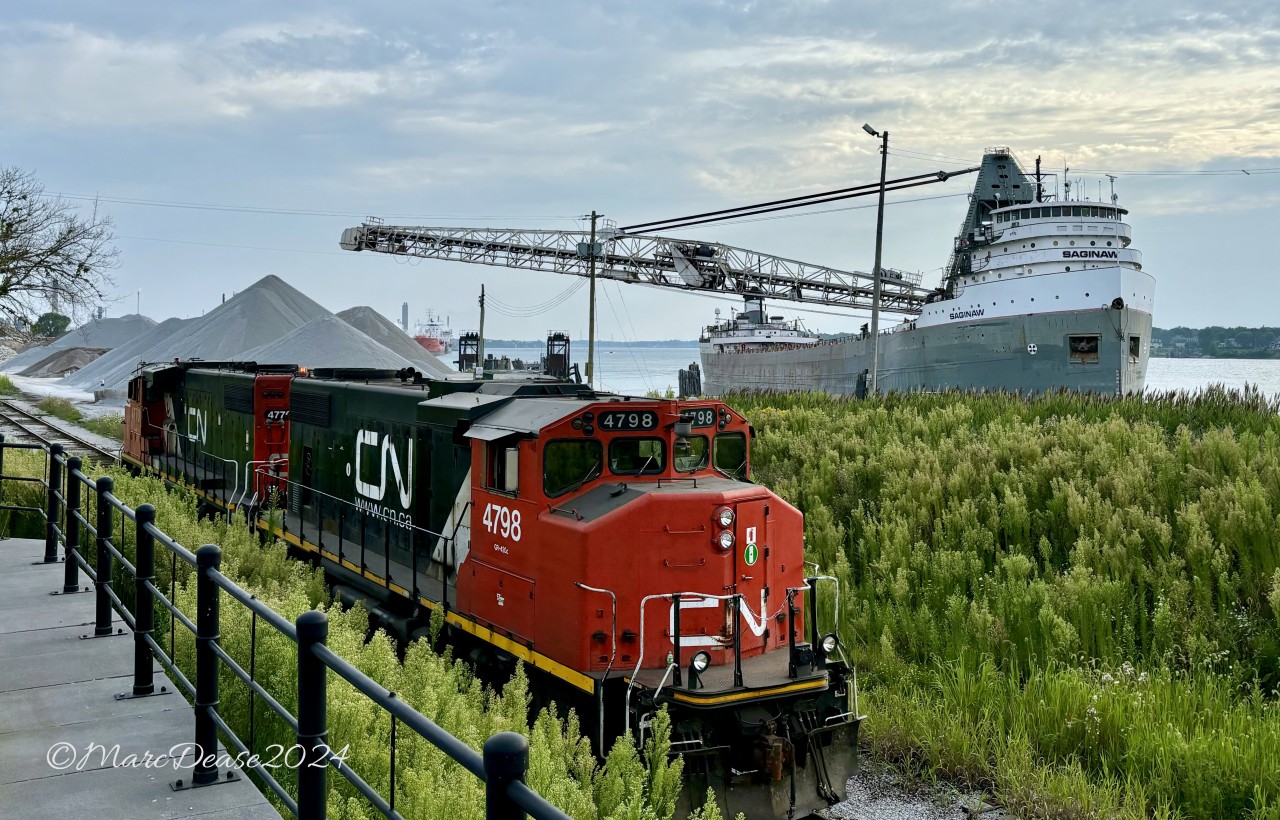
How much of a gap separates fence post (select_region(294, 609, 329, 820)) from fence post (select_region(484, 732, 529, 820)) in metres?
1.28

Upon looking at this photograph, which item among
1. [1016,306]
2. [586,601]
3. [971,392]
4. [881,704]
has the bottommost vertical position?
[881,704]

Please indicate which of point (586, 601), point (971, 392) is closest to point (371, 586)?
point (586, 601)

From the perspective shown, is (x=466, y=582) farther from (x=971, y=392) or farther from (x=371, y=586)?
(x=971, y=392)

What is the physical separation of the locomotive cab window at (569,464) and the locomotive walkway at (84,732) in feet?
9.77

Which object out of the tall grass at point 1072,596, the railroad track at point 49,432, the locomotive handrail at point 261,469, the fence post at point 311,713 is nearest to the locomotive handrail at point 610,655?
the tall grass at point 1072,596

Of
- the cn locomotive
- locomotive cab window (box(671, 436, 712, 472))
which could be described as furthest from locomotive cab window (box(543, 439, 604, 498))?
locomotive cab window (box(671, 436, 712, 472))

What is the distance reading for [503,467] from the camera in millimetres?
8039

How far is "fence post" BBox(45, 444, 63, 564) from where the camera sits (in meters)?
8.09

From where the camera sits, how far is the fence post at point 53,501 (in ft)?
26.6

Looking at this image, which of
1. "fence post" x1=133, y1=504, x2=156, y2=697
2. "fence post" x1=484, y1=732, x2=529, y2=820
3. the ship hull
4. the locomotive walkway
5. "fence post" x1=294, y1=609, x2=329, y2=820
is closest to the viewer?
"fence post" x1=484, y1=732, x2=529, y2=820

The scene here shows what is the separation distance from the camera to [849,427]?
16359mm

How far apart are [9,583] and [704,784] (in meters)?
5.67

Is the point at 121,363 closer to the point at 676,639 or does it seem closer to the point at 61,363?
the point at 61,363

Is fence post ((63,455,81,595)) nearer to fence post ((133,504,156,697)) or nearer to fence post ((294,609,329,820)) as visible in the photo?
fence post ((133,504,156,697))
